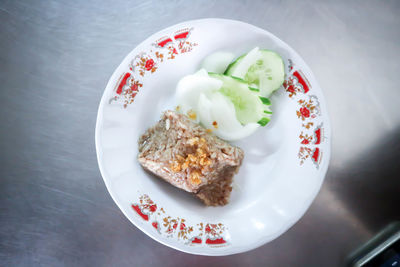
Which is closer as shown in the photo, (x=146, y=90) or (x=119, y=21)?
(x=146, y=90)

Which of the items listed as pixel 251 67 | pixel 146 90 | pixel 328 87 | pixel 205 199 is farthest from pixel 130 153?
pixel 328 87

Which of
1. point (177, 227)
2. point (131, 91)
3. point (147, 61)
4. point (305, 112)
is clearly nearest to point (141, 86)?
point (131, 91)

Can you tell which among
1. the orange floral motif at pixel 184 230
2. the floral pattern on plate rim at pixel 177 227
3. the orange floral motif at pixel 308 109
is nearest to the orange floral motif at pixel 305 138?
the orange floral motif at pixel 308 109

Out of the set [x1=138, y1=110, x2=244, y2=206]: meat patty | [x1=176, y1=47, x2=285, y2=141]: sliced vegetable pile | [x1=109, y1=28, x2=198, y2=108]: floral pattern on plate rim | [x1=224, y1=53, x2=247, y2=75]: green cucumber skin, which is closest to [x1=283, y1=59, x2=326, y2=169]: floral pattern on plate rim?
[x1=176, y1=47, x2=285, y2=141]: sliced vegetable pile

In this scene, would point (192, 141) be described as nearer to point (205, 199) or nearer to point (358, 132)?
point (205, 199)

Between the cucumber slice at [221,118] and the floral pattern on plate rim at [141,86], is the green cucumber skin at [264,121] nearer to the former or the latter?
the cucumber slice at [221,118]

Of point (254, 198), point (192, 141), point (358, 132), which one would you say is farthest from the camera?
point (358, 132)

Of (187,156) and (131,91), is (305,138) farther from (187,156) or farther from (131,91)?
(131,91)
